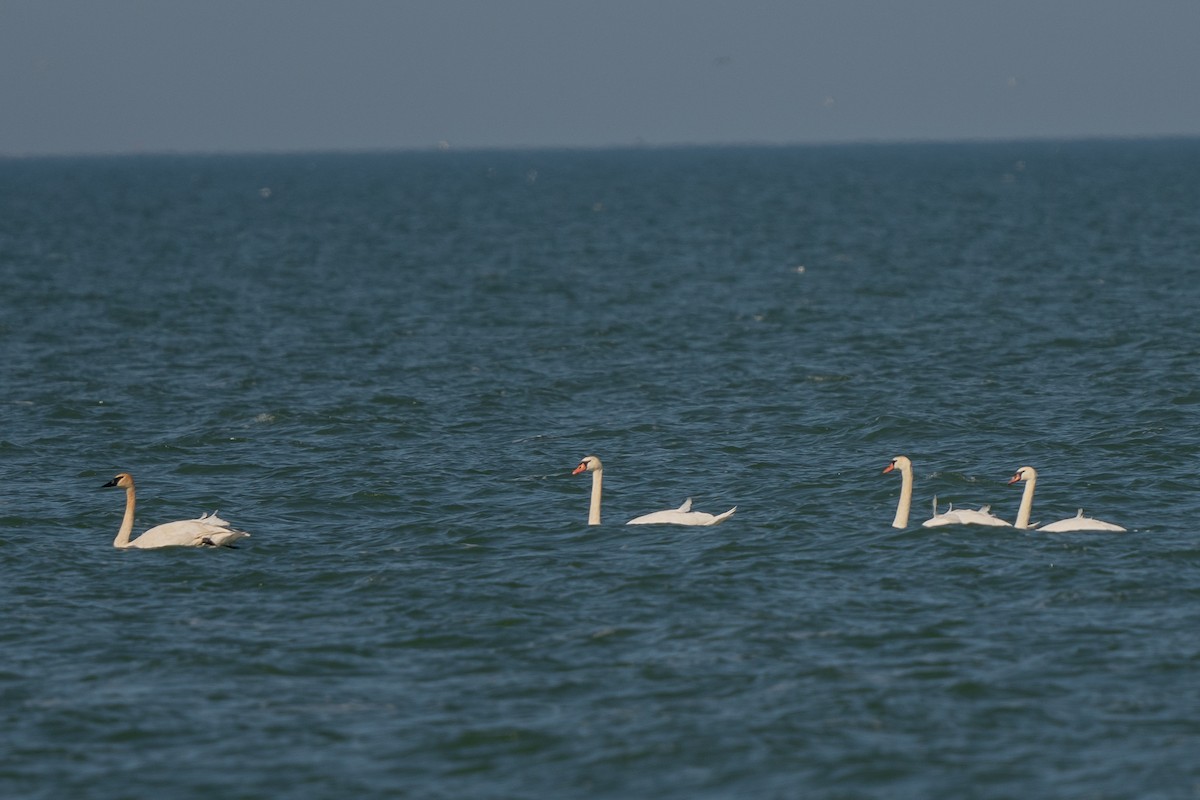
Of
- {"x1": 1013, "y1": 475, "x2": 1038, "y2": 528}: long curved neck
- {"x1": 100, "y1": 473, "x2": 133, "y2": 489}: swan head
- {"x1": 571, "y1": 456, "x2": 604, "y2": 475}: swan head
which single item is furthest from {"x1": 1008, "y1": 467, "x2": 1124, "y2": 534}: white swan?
{"x1": 100, "y1": 473, "x2": 133, "y2": 489}: swan head

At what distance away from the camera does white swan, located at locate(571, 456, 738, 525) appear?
76.9 feet

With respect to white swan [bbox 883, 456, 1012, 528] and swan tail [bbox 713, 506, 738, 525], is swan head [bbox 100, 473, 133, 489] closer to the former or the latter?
swan tail [bbox 713, 506, 738, 525]

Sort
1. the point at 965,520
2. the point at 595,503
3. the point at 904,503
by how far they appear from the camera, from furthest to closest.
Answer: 1. the point at 595,503
2. the point at 904,503
3. the point at 965,520

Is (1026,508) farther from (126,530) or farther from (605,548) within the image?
(126,530)

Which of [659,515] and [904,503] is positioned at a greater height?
[904,503]

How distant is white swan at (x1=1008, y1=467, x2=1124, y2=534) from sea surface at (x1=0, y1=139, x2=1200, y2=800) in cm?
32

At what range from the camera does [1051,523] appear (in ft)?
75.7

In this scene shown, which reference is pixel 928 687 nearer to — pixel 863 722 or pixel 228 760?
pixel 863 722

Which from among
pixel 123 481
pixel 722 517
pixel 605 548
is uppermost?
pixel 123 481

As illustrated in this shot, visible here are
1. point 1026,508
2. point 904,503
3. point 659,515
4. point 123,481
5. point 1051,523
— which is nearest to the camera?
point 1026,508

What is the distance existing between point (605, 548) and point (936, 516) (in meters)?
4.58

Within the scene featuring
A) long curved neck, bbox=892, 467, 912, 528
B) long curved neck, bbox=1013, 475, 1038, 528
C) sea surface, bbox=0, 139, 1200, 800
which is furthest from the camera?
long curved neck, bbox=892, 467, 912, 528

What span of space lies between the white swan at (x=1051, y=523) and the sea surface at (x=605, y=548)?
1.05 ft

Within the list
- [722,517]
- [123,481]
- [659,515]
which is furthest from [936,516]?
[123,481]
